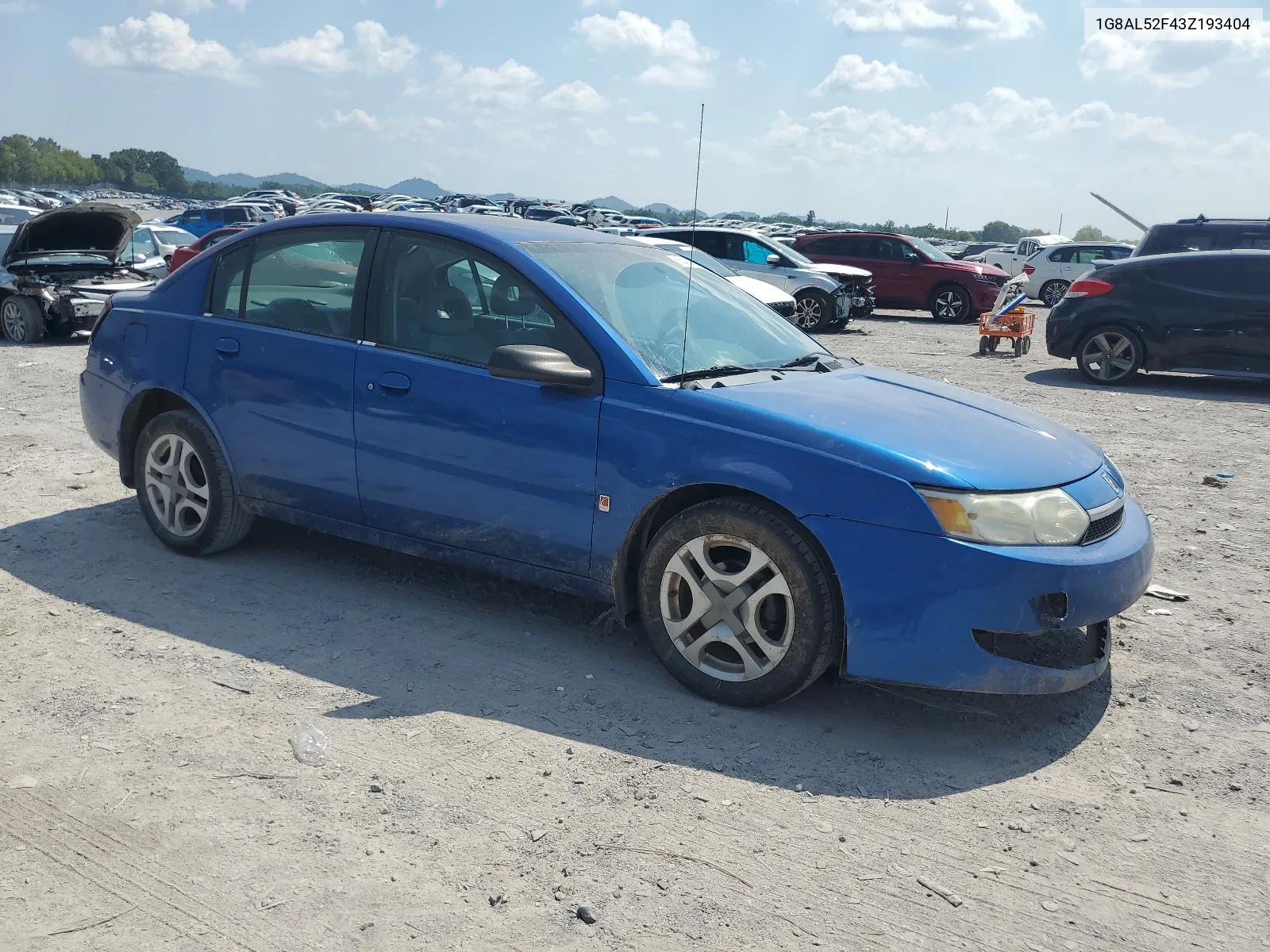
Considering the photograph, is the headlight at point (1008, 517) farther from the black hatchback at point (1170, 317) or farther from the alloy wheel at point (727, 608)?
the black hatchback at point (1170, 317)

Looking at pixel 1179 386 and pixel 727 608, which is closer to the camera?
pixel 727 608

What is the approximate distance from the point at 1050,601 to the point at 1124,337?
398 inches

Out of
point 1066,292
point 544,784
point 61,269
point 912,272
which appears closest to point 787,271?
point 912,272

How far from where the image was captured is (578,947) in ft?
8.79

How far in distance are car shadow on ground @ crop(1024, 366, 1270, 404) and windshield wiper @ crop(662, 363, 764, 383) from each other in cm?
909

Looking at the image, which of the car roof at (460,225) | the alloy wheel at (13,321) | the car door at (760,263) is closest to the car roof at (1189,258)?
the car door at (760,263)

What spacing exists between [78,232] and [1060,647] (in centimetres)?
1391

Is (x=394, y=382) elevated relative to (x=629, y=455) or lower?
elevated

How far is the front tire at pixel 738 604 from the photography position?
12.4 ft

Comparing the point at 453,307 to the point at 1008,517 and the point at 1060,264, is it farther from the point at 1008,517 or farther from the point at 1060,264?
the point at 1060,264

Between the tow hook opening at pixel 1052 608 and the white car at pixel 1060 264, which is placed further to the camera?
the white car at pixel 1060 264

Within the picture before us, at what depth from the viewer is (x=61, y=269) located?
14.6 m

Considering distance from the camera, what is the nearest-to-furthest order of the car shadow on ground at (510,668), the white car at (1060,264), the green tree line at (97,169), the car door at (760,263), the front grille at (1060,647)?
the car shadow on ground at (510,668), the front grille at (1060,647), the car door at (760,263), the white car at (1060,264), the green tree line at (97,169)

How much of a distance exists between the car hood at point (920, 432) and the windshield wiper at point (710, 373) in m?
0.14
